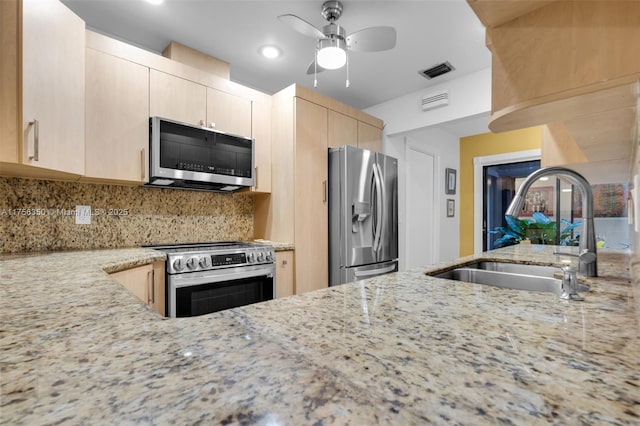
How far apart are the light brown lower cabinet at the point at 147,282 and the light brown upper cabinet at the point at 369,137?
233cm

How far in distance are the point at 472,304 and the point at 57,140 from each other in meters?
2.17

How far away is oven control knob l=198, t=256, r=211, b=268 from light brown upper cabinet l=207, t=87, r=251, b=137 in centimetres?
110

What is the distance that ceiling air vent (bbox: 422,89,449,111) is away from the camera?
3209 mm

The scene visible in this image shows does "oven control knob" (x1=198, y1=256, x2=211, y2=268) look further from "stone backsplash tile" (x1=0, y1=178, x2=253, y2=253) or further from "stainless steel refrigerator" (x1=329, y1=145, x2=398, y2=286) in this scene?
"stainless steel refrigerator" (x1=329, y1=145, x2=398, y2=286)

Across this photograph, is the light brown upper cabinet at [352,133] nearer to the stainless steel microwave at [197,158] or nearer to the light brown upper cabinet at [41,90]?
the stainless steel microwave at [197,158]

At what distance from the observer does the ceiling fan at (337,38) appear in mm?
1994

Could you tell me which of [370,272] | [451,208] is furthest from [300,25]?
[451,208]

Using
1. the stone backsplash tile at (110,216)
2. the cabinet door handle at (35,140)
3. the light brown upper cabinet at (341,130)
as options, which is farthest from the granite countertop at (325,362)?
the light brown upper cabinet at (341,130)

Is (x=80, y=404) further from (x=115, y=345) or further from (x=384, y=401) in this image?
(x=384, y=401)

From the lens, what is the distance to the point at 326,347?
507 mm

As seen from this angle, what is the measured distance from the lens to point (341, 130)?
10.6 feet

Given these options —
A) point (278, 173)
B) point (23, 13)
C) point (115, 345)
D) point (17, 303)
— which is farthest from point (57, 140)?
point (115, 345)

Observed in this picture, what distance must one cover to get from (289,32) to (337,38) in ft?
1.49

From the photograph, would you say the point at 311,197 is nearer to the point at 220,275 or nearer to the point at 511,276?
the point at 220,275
